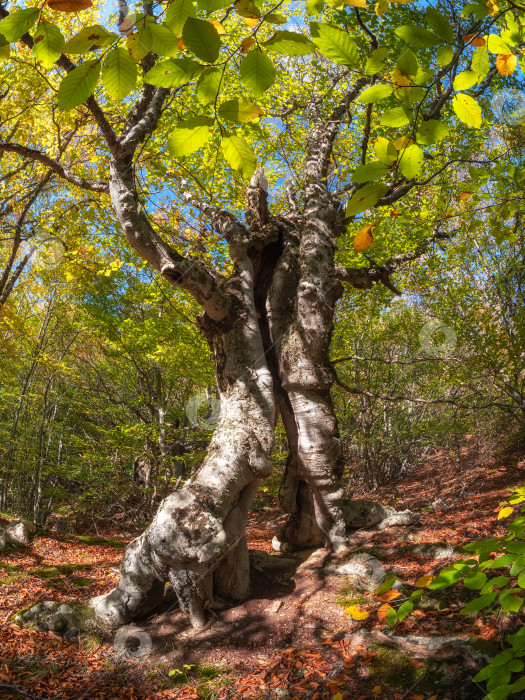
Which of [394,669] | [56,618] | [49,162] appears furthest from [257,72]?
[56,618]

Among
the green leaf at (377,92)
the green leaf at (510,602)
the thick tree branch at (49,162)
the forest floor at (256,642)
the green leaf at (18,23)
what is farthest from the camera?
the thick tree branch at (49,162)

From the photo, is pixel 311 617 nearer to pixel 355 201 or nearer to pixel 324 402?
Result: pixel 324 402

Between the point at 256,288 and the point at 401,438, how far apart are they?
6083 millimetres

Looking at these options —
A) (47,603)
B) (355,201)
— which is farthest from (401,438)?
(355,201)

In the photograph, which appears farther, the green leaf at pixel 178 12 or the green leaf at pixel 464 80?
the green leaf at pixel 464 80

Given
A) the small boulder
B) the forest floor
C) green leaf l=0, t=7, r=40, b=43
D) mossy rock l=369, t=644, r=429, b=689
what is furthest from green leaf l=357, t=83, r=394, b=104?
the small boulder

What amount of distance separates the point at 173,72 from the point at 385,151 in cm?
56

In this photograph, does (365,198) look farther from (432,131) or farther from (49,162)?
(49,162)

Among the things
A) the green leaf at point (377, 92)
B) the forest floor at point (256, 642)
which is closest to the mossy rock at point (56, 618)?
the forest floor at point (256, 642)

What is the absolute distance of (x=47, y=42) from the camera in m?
0.98

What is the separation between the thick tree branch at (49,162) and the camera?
361cm

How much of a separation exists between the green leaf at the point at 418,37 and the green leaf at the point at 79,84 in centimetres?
72

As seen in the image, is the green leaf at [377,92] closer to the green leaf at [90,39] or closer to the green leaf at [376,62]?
the green leaf at [376,62]

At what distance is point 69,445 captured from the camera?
11578 millimetres
